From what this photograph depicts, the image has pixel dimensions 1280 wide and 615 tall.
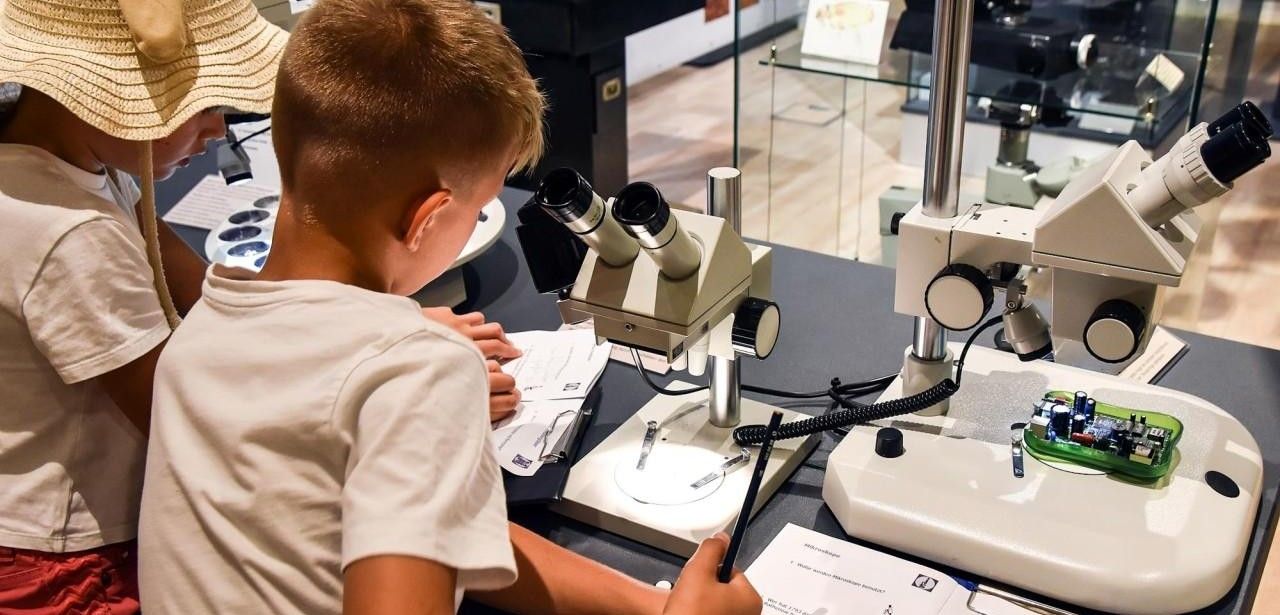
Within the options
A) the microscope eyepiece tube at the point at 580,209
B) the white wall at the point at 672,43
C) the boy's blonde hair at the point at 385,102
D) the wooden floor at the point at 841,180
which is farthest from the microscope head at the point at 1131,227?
the white wall at the point at 672,43

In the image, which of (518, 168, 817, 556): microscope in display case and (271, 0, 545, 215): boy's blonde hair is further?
(518, 168, 817, 556): microscope in display case

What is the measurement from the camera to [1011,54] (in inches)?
89.3

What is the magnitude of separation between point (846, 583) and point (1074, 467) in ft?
0.83

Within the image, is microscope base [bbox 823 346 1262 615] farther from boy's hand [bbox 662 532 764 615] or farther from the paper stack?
the paper stack

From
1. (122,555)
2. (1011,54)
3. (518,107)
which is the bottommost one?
(122,555)

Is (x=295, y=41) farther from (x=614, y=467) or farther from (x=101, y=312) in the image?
(x=614, y=467)

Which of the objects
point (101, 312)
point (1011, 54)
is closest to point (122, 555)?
point (101, 312)

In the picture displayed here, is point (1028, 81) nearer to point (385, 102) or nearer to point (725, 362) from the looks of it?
point (725, 362)

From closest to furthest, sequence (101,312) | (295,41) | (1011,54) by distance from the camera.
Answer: (295,41) → (101,312) → (1011,54)

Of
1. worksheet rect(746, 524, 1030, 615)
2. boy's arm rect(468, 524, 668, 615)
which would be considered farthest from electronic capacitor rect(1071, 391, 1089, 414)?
boy's arm rect(468, 524, 668, 615)

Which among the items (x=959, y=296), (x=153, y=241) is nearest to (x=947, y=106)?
(x=959, y=296)

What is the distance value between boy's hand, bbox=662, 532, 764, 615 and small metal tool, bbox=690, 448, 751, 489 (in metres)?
0.16

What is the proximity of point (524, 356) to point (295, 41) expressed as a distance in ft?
1.93

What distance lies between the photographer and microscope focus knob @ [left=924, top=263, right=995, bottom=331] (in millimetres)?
981
